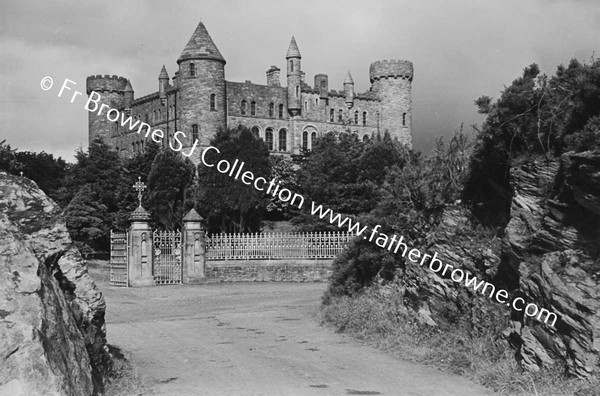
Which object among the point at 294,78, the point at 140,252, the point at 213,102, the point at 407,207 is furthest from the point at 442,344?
the point at 294,78

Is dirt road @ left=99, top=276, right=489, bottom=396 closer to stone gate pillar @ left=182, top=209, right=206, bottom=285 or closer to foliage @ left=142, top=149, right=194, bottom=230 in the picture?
stone gate pillar @ left=182, top=209, right=206, bottom=285

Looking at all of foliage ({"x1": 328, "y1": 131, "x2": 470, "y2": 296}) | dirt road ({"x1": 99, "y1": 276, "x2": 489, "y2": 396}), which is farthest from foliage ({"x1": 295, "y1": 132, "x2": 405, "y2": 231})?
foliage ({"x1": 328, "y1": 131, "x2": 470, "y2": 296})

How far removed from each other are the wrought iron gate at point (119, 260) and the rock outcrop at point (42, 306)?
18.7 m

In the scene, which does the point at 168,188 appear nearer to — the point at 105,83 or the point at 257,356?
the point at 105,83

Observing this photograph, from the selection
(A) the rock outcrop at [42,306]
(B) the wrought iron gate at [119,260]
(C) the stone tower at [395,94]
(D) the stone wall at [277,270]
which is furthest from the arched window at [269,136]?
(A) the rock outcrop at [42,306]

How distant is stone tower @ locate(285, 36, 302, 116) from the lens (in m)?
78.2

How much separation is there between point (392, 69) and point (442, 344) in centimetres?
7698

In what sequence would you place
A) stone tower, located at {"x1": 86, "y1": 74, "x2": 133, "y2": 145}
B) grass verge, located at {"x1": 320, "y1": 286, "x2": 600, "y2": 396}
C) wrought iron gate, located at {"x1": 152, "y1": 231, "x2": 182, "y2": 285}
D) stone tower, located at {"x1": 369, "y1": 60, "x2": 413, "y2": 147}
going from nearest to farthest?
grass verge, located at {"x1": 320, "y1": 286, "x2": 600, "y2": 396} < wrought iron gate, located at {"x1": 152, "y1": 231, "x2": 182, "y2": 285} < stone tower, located at {"x1": 86, "y1": 74, "x2": 133, "y2": 145} < stone tower, located at {"x1": 369, "y1": 60, "x2": 413, "y2": 147}

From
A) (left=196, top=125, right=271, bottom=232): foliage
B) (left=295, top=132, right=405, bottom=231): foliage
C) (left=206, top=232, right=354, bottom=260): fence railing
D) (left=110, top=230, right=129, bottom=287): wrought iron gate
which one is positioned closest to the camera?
(left=110, top=230, right=129, bottom=287): wrought iron gate

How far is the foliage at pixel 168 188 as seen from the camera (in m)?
51.3

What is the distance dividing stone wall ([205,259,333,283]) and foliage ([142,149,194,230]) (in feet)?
73.2

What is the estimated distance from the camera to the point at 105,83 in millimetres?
83312

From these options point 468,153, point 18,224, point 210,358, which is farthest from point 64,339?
point 468,153

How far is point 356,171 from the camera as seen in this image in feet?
168
